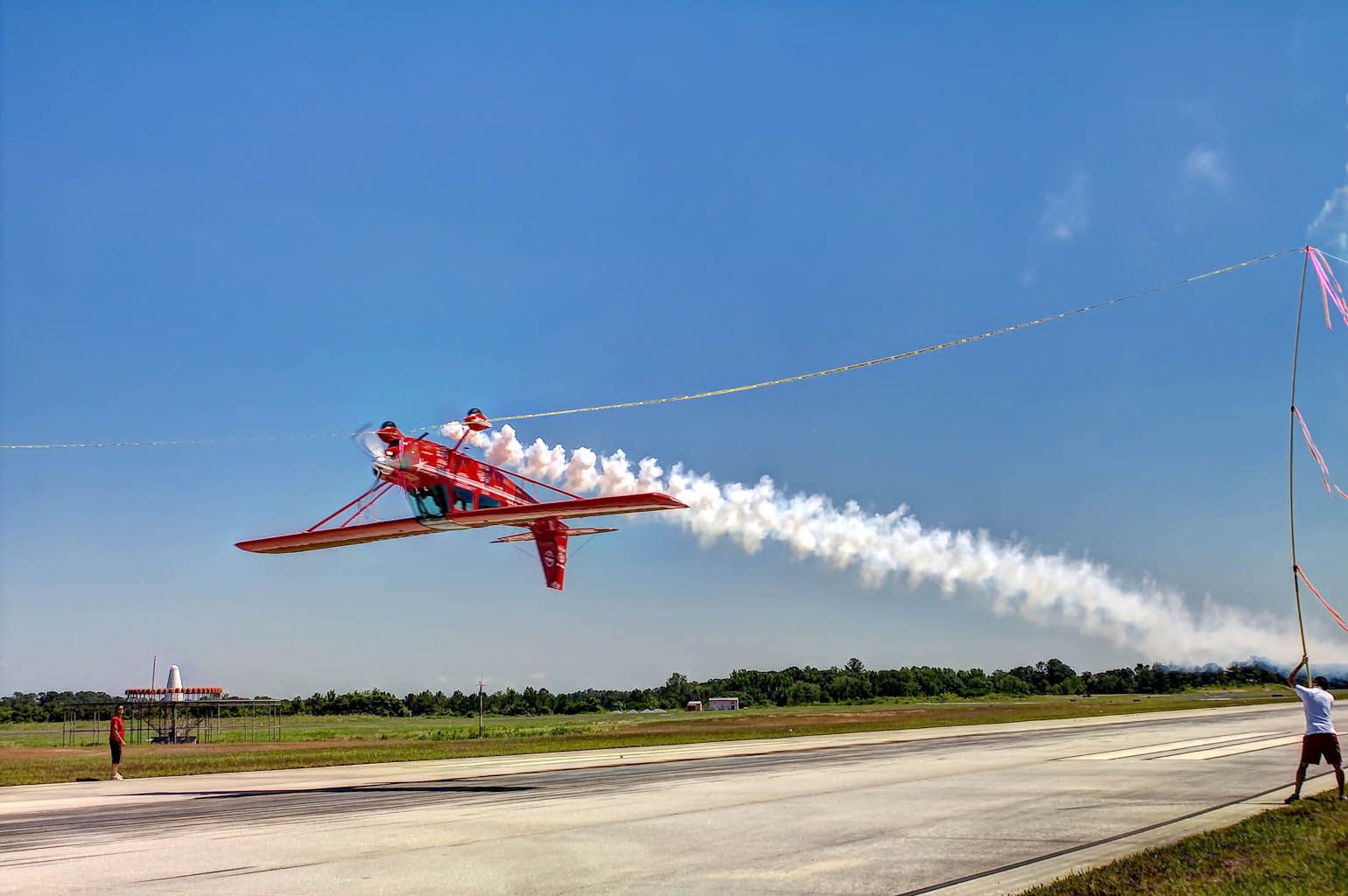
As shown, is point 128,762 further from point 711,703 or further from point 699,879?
point 711,703

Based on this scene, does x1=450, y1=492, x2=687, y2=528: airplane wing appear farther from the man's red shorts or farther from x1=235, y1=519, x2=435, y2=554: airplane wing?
the man's red shorts

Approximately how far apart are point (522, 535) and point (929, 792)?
17305 mm

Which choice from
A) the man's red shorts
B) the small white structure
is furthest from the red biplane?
the small white structure

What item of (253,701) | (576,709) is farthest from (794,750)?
(576,709)

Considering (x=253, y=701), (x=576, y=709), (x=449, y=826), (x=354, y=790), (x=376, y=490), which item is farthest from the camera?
(x=576, y=709)

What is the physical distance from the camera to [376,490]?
2720 centimetres

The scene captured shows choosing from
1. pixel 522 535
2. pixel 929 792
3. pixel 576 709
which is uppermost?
pixel 522 535

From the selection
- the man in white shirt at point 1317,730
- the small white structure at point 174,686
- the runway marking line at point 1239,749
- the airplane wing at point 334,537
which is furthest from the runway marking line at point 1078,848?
the small white structure at point 174,686

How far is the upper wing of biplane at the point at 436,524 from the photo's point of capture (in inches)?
968

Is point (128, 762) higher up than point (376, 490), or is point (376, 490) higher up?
point (376, 490)

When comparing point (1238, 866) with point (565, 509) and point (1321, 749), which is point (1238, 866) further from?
point (565, 509)

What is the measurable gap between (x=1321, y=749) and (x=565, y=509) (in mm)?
16410

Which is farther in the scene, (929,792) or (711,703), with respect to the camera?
(711,703)

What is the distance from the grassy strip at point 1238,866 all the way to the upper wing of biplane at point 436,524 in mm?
14090
